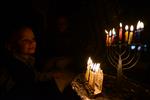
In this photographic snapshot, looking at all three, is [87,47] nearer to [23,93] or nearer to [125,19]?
[125,19]

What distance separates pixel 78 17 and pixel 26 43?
4197 mm

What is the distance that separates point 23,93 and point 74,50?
3290 millimetres

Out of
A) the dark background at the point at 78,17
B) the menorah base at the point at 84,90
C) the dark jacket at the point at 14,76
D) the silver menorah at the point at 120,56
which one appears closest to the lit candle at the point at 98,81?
the menorah base at the point at 84,90

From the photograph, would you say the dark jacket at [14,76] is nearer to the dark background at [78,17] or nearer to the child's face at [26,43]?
the child's face at [26,43]

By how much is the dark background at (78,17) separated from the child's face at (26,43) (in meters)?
2.83

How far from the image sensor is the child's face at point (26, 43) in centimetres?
272

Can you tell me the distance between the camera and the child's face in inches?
107

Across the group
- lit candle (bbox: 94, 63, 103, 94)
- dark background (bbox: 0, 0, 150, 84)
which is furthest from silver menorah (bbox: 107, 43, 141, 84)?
dark background (bbox: 0, 0, 150, 84)

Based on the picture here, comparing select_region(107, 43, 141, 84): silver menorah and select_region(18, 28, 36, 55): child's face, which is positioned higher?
select_region(18, 28, 36, 55): child's face

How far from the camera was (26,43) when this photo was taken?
2752mm

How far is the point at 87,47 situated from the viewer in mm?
6352

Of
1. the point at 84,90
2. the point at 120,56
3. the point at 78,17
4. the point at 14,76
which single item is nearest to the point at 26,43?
the point at 14,76

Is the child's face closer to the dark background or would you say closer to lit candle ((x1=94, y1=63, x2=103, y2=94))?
lit candle ((x1=94, y1=63, x2=103, y2=94))

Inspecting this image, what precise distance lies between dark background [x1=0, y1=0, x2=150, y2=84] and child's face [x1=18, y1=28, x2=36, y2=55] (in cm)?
283
